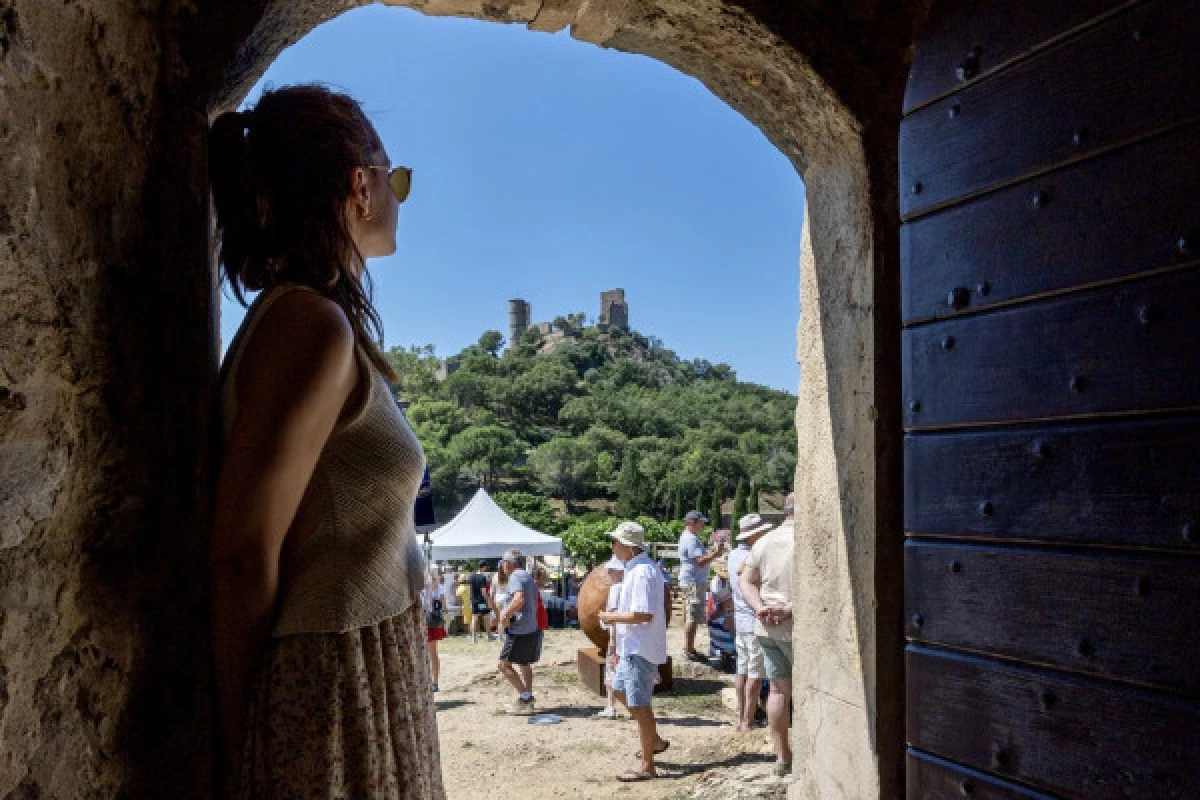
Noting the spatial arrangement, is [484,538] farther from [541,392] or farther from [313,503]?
[541,392]

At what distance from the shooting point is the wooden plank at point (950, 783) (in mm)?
1564

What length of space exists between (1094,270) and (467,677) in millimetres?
8796

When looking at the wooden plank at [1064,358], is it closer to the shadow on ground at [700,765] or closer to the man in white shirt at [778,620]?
the man in white shirt at [778,620]

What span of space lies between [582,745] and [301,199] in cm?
606

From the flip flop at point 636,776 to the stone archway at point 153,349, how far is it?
3929 millimetres

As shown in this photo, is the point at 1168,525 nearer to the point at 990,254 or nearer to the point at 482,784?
the point at 990,254

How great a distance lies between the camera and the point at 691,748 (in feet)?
20.5

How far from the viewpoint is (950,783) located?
5.58 feet

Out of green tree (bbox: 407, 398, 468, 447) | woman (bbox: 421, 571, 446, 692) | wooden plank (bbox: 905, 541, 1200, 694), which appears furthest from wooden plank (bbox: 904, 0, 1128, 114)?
green tree (bbox: 407, 398, 468, 447)

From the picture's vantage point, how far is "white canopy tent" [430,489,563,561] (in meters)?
12.7

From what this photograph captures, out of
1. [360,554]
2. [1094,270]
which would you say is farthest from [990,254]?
[360,554]

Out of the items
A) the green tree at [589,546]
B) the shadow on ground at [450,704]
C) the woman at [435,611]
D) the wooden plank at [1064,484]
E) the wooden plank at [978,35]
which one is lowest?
the shadow on ground at [450,704]

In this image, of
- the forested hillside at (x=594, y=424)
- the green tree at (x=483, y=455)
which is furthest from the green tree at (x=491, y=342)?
the green tree at (x=483, y=455)

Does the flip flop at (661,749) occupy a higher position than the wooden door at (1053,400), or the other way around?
the wooden door at (1053,400)
